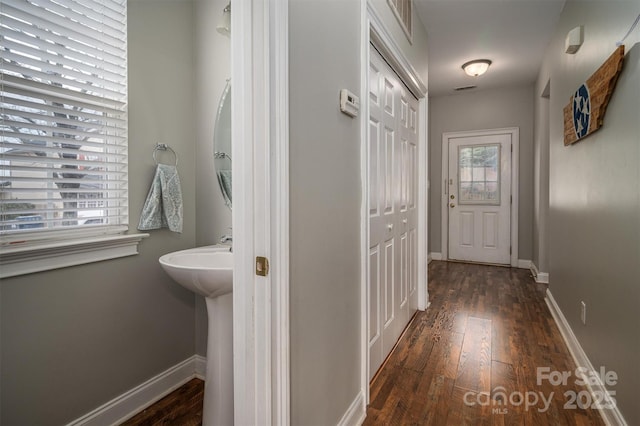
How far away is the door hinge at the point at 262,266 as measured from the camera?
3.51ft

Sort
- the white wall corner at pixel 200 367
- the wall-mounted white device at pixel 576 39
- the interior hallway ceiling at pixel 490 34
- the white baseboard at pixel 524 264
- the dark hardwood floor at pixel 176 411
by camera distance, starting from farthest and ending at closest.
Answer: the white baseboard at pixel 524 264 → the interior hallway ceiling at pixel 490 34 → the wall-mounted white device at pixel 576 39 → the white wall corner at pixel 200 367 → the dark hardwood floor at pixel 176 411

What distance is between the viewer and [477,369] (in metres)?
2.14

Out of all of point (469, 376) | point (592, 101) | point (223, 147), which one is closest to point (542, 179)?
point (592, 101)

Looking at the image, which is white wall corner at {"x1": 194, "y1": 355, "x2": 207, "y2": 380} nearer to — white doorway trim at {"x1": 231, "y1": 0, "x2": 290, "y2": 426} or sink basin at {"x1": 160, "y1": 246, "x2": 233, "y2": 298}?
sink basin at {"x1": 160, "y1": 246, "x2": 233, "y2": 298}

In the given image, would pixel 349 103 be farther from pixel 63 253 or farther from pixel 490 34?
pixel 490 34

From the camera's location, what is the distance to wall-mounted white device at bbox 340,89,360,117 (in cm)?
145

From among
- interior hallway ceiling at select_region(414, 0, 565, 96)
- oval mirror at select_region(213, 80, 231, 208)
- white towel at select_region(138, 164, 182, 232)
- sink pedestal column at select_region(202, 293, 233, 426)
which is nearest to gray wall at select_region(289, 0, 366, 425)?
sink pedestal column at select_region(202, 293, 233, 426)

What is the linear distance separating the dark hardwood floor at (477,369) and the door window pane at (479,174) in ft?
6.67

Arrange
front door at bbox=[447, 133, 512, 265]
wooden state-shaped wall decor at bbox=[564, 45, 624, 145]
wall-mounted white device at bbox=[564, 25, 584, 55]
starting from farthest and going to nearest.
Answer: front door at bbox=[447, 133, 512, 265] → wall-mounted white device at bbox=[564, 25, 584, 55] → wooden state-shaped wall decor at bbox=[564, 45, 624, 145]

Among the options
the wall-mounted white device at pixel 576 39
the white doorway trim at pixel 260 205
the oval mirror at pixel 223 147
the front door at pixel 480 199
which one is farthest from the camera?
the front door at pixel 480 199

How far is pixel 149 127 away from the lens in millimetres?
1788

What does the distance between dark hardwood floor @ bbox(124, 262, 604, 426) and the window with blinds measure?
107 centimetres

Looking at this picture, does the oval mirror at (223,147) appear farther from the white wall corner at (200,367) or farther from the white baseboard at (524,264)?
the white baseboard at (524,264)

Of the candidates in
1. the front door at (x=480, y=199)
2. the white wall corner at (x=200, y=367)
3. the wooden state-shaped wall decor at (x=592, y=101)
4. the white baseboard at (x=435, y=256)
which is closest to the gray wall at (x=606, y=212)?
the wooden state-shaped wall decor at (x=592, y=101)
